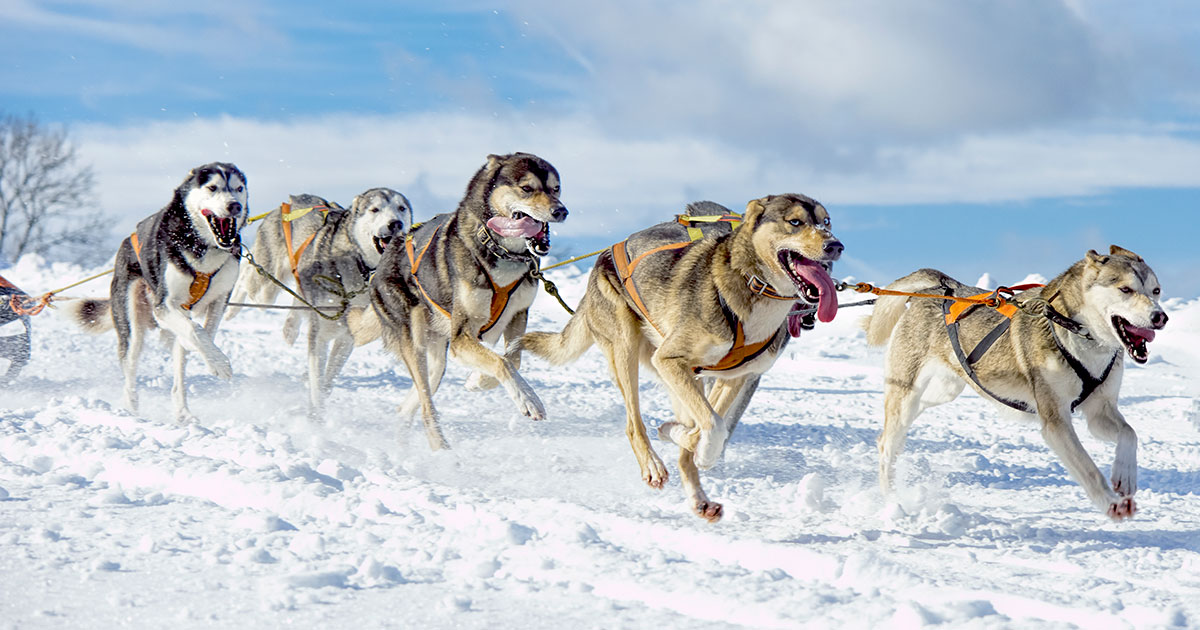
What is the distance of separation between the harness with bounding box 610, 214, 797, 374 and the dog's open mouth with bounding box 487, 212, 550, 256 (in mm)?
640

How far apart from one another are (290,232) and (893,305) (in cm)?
486

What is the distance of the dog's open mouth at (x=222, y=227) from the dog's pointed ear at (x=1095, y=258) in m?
4.88

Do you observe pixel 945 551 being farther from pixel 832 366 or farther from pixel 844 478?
pixel 832 366

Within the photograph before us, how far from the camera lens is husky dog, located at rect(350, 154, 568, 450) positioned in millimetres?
5488

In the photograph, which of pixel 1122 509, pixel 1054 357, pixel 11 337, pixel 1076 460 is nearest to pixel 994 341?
pixel 1054 357

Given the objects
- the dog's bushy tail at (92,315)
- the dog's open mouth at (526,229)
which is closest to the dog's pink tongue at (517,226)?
the dog's open mouth at (526,229)

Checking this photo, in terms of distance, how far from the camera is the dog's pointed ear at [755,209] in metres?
4.27

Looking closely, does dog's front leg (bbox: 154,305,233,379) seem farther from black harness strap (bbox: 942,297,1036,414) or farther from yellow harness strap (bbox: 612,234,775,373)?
black harness strap (bbox: 942,297,1036,414)

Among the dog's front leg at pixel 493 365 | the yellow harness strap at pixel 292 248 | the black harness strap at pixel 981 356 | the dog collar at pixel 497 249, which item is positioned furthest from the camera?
the yellow harness strap at pixel 292 248

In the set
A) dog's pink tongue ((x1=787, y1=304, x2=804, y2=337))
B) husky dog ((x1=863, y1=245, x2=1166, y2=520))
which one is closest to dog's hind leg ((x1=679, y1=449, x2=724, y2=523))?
dog's pink tongue ((x1=787, y1=304, x2=804, y2=337))

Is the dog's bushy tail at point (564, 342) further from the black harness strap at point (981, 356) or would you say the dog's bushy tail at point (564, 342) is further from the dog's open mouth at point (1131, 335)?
the dog's open mouth at point (1131, 335)

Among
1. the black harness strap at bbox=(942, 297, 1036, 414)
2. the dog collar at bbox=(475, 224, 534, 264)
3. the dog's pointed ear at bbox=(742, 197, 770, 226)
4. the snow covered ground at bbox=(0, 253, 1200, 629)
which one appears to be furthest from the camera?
the dog collar at bbox=(475, 224, 534, 264)

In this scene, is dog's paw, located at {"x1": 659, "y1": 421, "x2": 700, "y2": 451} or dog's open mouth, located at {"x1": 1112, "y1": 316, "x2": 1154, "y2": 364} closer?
dog's paw, located at {"x1": 659, "y1": 421, "x2": 700, "y2": 451}

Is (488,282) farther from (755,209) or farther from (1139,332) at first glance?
(1139,332)
